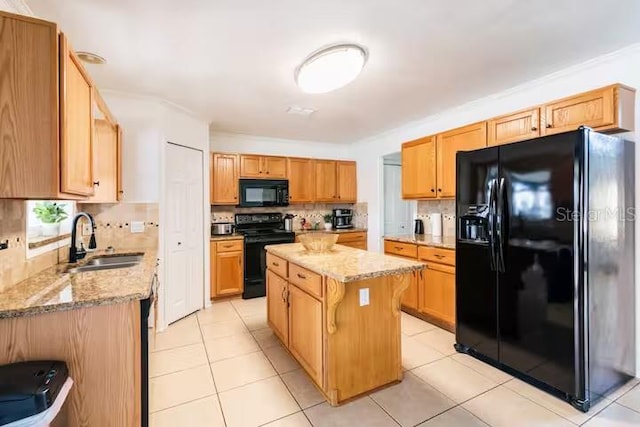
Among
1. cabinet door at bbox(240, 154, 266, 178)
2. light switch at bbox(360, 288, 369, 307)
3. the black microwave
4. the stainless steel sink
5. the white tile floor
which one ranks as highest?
cabinet door at bbox(240, 154, 266, 178)

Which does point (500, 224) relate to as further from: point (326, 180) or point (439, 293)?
point (326, 180)

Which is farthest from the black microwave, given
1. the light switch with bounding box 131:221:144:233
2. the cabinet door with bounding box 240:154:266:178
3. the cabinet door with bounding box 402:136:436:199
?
the cabinet door with bounding box 402:136:436:199

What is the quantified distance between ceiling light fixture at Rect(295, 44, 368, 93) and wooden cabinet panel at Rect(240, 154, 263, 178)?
7.96ft

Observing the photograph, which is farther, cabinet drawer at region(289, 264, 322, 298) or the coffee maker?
the coffee maker

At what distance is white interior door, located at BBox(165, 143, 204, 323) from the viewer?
135 inches

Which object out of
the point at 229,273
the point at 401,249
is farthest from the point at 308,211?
the point at 401,249

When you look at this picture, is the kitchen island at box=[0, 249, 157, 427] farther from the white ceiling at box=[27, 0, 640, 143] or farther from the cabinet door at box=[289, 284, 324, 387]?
the white ceiling at box=[27, 0, 640, 143]

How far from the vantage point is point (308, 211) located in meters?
5.43

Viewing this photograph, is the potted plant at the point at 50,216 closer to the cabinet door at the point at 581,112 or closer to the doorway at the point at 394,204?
the cabinet door at the point at 581,112

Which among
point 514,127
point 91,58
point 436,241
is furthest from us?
point 436,241

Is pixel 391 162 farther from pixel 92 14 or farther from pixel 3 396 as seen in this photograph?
pixel 3 396

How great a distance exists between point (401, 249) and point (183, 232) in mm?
2604

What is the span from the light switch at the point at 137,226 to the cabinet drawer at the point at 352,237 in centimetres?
281

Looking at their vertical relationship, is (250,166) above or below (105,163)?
above
